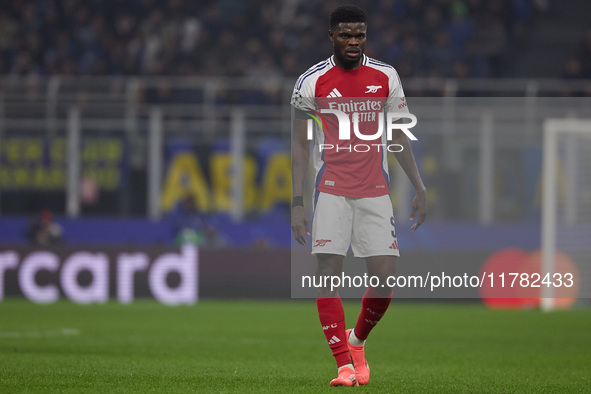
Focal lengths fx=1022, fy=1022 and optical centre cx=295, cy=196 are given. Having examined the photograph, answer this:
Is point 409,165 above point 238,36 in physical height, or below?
below

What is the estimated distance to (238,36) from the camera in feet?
66.9

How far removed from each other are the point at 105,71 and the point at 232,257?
5941mm

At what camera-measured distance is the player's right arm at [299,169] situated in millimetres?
6016

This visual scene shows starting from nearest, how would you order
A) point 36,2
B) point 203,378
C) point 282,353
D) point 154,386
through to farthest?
point 154,386 → point 203,378 → point 282,353 → point 36,2

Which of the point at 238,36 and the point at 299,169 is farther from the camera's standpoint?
the point at 238,36

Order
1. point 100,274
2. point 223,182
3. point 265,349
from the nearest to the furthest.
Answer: point 265,349 → point 100,274 → point 223,182

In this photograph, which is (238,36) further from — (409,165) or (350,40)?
(350,40)

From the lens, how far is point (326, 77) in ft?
20.0

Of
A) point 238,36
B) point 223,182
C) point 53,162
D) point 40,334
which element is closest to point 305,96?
point 40,334

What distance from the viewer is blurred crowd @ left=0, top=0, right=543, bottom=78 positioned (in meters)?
19.6

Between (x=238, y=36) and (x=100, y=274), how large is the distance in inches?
274

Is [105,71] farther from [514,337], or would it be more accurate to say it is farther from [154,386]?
[154,386]

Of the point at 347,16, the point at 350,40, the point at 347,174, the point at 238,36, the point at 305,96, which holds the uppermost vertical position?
the point at 238,36

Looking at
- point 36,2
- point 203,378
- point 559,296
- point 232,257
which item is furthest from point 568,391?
point 36,2
